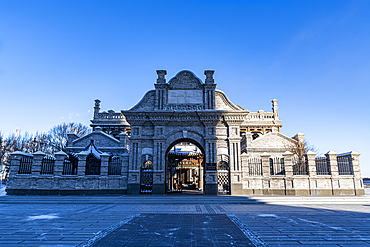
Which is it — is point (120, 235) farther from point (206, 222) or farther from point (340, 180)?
point (340, 180)

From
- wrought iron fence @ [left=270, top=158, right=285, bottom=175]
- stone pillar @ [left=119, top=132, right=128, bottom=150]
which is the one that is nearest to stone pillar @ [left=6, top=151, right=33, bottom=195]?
stone pillar @ [left=119, top=132, right=128, bottom=150]

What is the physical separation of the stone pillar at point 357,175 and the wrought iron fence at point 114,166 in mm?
18553

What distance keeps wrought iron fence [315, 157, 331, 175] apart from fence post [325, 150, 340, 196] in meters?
0.32

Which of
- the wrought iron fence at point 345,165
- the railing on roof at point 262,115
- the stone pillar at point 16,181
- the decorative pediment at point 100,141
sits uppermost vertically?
the railing on roof at point 262,115

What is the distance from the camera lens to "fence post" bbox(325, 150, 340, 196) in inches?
710

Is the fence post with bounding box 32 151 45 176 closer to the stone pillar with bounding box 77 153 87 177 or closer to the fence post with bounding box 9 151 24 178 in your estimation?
the fence post with bounding box 9 151 24 178

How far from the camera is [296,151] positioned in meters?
29.6

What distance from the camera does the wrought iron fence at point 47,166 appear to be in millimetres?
18644

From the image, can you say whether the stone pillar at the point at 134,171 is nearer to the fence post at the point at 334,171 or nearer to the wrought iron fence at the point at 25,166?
the wrought iron fence at the point at 25,166

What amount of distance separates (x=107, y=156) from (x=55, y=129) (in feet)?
97.7

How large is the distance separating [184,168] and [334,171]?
1656cm

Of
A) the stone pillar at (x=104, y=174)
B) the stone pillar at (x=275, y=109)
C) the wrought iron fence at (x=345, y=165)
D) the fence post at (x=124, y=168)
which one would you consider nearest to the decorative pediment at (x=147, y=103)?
the fence post at (x=124, y=168)

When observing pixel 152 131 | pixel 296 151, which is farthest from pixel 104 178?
pixel 296 151

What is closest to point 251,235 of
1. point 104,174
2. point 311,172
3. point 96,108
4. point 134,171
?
point 134,171
